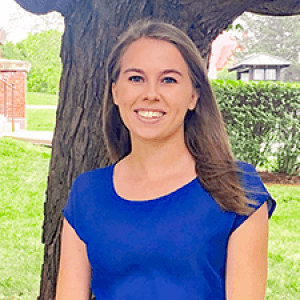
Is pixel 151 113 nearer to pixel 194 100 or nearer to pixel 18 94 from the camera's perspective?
pixel 194 100

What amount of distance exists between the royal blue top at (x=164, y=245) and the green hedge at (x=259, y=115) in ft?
22.8

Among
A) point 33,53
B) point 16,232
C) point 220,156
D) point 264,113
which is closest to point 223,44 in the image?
point 33,53

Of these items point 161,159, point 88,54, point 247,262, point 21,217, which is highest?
point 88,54

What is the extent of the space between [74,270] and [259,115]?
23.6 feet

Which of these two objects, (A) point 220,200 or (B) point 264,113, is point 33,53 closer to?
(B) point 264,113

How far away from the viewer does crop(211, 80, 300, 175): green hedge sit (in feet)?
28.3

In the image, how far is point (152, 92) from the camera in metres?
1.71

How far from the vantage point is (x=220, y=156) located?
1.89 meters

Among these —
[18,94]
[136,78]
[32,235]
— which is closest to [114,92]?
[136,78]

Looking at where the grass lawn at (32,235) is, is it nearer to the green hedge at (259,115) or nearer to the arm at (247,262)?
the green hedge at (259,115)

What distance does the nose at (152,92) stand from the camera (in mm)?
1712

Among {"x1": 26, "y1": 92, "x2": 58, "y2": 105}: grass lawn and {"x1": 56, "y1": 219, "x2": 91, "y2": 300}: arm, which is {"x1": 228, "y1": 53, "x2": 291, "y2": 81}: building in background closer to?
{"x1": 26, "y1": 92, "x2": 58, "y2": 105}: grass lawn

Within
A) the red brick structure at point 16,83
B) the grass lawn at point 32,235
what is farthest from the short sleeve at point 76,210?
the red brick structure at point 16,83

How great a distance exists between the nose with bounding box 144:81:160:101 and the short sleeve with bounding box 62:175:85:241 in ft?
1.49
